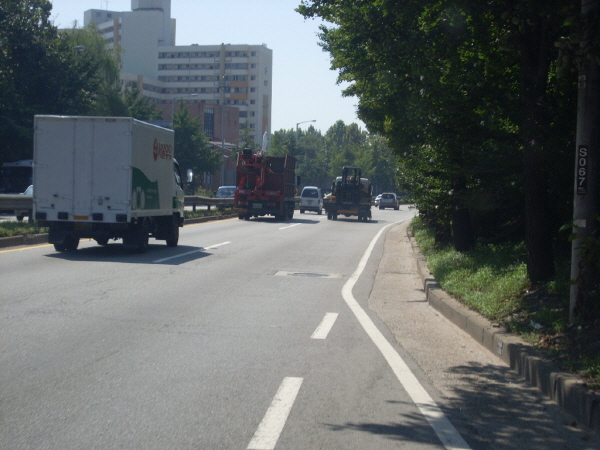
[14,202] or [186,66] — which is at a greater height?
[186,66]

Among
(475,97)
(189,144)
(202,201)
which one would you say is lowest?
(202,201)

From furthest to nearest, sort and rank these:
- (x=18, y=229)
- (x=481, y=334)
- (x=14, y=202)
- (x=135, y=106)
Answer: (x=135, y=106)
(x=14, y=202)
(x=18, y=229)
(x=481, y=334)

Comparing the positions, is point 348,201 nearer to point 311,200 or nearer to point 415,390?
point 311,200

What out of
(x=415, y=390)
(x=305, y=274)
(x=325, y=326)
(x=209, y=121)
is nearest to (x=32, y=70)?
(x=305, y=274)

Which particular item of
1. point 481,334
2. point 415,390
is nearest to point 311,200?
point 481,334

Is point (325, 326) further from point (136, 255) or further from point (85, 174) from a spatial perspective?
point (85, 174)

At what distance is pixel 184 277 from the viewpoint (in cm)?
1277

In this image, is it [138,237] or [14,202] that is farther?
[14,202]

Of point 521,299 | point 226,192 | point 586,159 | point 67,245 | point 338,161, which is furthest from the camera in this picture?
point 338,161

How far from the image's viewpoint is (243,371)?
6.34 m

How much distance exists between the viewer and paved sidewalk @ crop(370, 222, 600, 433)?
17.5ft

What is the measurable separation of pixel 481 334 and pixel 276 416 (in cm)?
369

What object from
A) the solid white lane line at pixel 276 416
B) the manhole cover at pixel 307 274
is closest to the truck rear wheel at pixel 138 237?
the manhole cover at pixel 307 274

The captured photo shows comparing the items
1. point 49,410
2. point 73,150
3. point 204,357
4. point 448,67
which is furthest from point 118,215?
point 49,410
